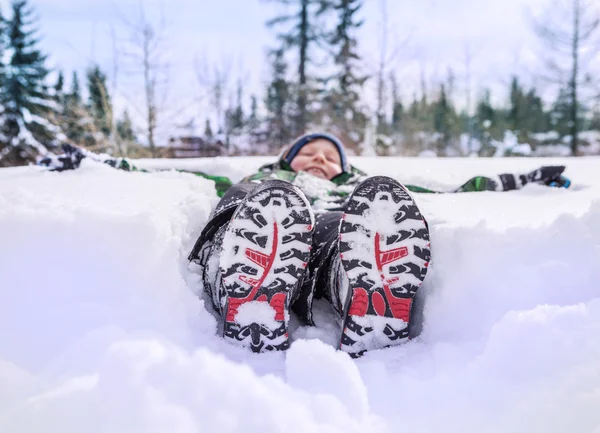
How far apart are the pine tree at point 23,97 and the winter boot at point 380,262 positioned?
46.6 feet

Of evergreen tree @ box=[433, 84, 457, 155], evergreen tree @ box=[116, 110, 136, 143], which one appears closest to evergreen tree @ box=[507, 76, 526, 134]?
evergreen tree @ box=[433, 84, 457, 155]

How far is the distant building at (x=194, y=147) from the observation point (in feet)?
26.1

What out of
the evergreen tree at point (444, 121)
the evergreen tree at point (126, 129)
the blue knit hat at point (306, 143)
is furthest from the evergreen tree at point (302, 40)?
the evergreen tree at point (444, 121)

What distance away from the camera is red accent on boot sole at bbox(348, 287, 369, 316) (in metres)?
0.99

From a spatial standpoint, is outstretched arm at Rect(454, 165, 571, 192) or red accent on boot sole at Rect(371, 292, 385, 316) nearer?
red accent on boot sole at Rect(371, 292, 385, 316)

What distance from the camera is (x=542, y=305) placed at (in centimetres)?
88

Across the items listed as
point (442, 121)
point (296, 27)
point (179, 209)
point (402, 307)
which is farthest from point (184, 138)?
point (442, 121)

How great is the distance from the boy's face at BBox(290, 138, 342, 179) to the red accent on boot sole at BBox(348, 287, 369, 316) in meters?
1.06

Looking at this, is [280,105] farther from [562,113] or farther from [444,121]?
[444,121]

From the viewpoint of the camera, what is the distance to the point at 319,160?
1980 millimetres

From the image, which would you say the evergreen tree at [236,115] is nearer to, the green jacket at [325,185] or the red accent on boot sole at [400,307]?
the green jacket at [325,185]

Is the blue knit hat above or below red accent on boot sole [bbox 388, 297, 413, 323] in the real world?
above

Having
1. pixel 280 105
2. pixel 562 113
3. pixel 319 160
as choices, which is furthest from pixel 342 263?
pixel 562 113

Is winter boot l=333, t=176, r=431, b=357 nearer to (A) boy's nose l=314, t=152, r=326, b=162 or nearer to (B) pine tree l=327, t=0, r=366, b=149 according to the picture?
(A) boy's nose l=314, t=152, r=326, b=162
